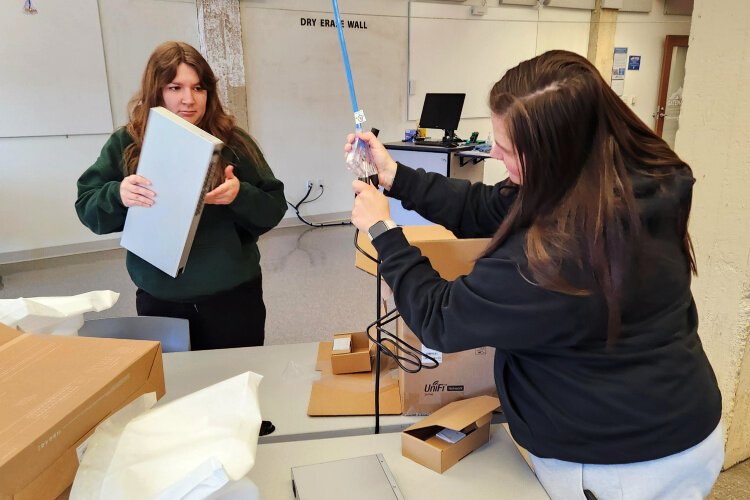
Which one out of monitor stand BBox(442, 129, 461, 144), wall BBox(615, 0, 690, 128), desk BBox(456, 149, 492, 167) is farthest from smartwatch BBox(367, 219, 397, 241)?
wall BBox(615, 0, 690, 128)

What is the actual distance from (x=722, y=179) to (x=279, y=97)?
165 inches

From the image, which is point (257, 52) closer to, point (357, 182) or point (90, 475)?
point (357, 182)

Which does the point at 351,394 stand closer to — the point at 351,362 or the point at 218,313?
the point at 351,362

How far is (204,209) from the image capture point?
1594 millimetres

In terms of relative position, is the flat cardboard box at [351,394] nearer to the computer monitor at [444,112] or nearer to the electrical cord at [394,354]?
the electrical cord at [394,354]

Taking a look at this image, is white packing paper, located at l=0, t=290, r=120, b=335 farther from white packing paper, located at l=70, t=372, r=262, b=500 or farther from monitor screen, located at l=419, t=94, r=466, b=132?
monitor screen, located at l=419, t=94, r=466, b=132

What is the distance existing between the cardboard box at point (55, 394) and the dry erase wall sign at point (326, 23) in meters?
4.73

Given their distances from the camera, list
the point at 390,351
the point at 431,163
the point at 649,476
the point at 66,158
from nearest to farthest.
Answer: the point at 649,476 → the point at 390,351 → the point at 66,158 → the point at 431,163

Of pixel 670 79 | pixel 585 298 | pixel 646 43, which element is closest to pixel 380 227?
pixel 585 298

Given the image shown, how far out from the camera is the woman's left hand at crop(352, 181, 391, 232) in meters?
1.03

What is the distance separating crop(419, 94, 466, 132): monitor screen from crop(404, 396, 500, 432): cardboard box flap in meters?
4.05

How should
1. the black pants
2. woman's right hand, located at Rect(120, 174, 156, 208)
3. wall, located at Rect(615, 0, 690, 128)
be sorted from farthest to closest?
wall, located at Rect(615, 0, 690, 128) → the black pants → woman's right hand, located at Rect(120, 174, 156, 208)

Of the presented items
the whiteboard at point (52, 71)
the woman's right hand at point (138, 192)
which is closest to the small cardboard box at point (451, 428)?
the woman's right hand at point (138, 192)

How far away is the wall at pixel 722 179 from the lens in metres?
1.68
